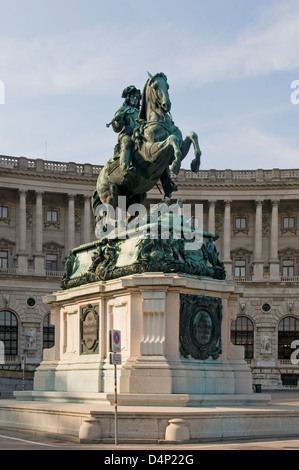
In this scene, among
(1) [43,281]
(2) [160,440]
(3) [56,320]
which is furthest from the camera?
(1) [43,281]

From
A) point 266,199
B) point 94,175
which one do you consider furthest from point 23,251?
point 266,199

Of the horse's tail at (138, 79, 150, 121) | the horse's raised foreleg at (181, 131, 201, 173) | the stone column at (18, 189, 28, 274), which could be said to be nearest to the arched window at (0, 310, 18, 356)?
the stone column at (18, 189, 28, 274)

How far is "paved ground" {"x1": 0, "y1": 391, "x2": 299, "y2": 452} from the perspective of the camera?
13.9m

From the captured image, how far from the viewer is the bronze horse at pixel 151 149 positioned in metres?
20.7

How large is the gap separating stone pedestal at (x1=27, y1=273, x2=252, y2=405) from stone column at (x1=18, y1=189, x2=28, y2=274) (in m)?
58.4

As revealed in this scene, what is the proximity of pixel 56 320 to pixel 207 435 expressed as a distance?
7179 mm

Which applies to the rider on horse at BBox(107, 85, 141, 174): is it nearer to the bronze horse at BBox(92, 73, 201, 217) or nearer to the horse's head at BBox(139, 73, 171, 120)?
the bronze horse at BBox(92, 73, 201, 217)

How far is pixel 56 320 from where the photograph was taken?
22.8 m

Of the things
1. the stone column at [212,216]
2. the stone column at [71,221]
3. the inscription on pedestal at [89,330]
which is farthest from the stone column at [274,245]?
the inscription on pedestal at [89,330]

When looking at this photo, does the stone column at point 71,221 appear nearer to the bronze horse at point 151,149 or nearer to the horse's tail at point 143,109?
the bronze horse at point 151,149

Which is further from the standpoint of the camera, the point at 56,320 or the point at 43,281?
the point at 43,281

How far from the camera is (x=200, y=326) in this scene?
19516 millimetres

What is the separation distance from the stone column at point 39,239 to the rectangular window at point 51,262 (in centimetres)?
232
